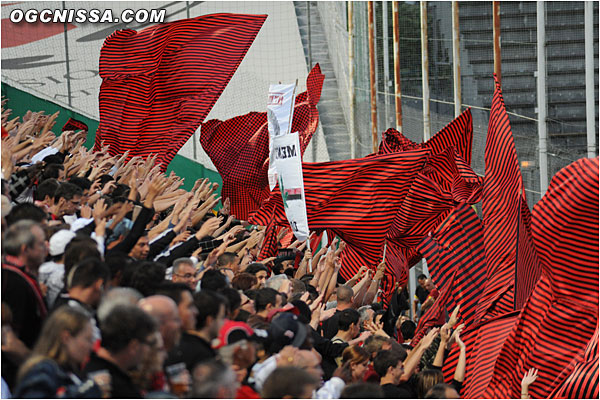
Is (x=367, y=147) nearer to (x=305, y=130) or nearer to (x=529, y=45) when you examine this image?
(x=305, y=130)

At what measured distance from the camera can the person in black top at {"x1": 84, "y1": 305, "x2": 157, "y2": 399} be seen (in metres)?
4.28

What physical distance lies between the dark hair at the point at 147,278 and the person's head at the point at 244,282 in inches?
61.8

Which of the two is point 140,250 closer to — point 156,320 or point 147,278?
point 147,278

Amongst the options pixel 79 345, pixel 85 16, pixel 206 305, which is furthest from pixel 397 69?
pixel 79 345

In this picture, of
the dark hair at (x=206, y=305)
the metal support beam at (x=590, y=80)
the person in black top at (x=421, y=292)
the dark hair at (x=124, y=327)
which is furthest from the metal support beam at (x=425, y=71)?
the dark hair at (x=124, y=327)

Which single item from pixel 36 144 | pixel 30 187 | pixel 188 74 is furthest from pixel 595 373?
pixel 188 74

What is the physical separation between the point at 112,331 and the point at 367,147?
17008mm

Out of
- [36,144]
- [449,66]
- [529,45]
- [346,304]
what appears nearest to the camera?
[346,304]

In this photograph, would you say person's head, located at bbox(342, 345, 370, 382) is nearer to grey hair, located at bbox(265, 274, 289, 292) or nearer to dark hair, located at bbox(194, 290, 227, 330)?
grey hair, located at bbox(265, 274, 289, 292)

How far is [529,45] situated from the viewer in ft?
45.0

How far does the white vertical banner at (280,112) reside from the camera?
12711 mm

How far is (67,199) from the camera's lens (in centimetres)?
771

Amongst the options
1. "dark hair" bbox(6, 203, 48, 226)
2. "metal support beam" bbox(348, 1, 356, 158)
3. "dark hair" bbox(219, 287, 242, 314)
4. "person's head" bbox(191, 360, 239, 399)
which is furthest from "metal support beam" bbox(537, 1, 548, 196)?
"person's head" bbox(191, 360, 239, 399)

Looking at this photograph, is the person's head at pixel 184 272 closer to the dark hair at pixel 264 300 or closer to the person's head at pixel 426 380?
the dark hair at pixel 264 300
